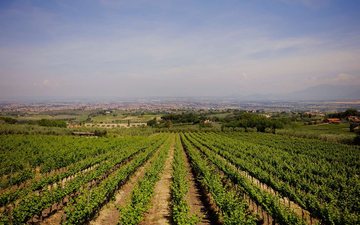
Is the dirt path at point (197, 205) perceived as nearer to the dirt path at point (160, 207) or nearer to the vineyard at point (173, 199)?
the vineyard at point (173, 199)

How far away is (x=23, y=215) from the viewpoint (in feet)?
36.6

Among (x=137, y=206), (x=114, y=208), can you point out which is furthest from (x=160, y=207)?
(x=137, y=206)

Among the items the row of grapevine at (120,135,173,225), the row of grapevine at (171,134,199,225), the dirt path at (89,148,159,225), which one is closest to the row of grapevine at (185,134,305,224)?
the row of grapevine at (171,134,199,225)

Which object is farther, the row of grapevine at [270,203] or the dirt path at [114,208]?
the dirt path at [114,208]

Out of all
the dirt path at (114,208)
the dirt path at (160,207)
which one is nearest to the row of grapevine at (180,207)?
the dirt path at (160,207)

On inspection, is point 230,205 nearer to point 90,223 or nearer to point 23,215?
point 90,223

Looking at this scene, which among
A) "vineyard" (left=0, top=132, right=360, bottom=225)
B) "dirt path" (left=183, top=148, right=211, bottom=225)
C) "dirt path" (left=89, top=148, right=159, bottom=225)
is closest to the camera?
"vineyard" (left=0, top=132, right=360, bottom=225)

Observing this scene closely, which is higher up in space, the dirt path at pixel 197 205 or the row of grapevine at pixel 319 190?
the row of grapevine at pixel 319 190

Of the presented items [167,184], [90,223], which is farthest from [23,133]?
[90,223]

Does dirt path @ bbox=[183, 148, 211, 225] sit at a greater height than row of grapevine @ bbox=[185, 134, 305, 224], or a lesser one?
lesser

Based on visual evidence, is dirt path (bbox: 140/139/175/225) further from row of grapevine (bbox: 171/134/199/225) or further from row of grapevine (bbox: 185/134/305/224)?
row of grapevine (bbox: 185/134/305/224)

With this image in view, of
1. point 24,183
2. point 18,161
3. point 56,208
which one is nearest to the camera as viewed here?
point 56,208

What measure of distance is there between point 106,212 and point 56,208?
2831 millimetres

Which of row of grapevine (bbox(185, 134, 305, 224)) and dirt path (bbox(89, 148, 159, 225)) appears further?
dirt path (bbox(89, 148, 159, 225))
